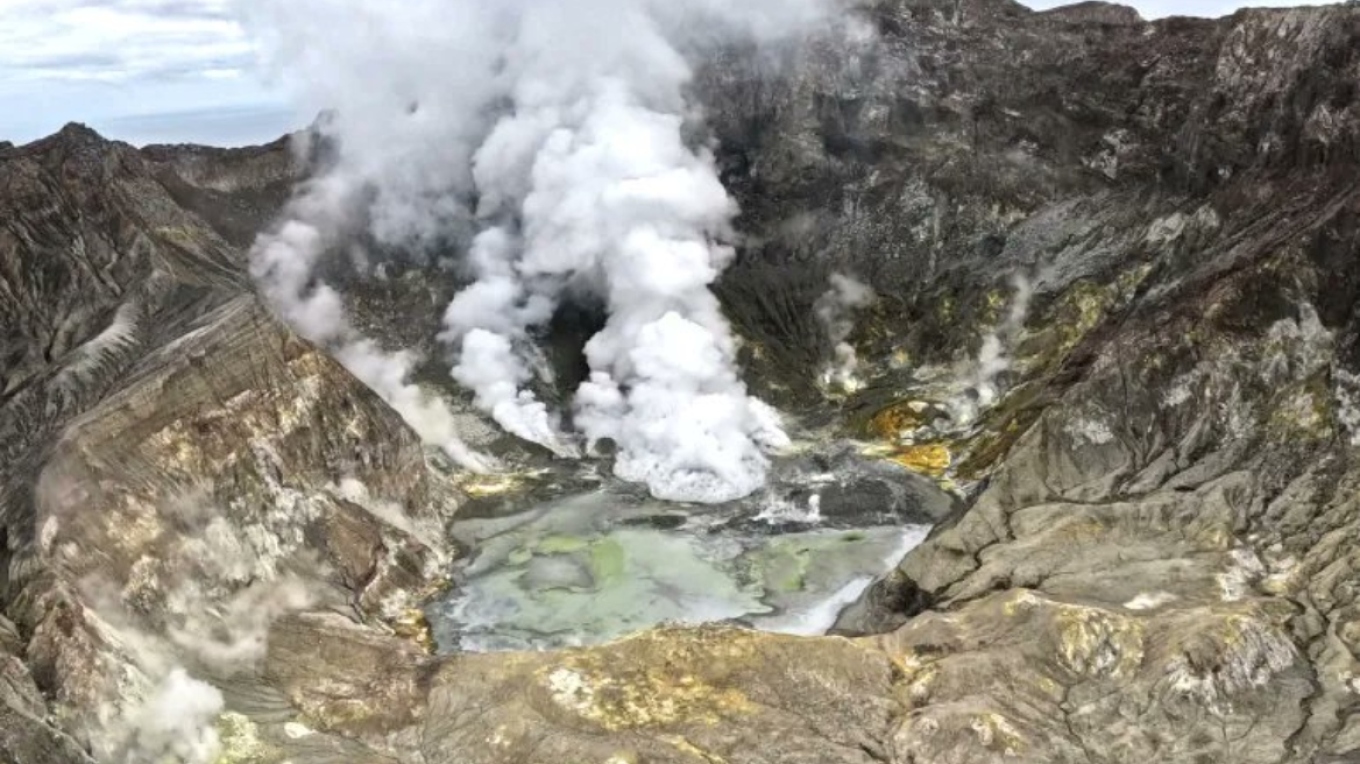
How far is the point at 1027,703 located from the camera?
2078 inches

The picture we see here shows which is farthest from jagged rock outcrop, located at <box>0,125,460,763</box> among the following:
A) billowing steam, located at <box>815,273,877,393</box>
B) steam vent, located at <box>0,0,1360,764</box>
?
billowing steam, located at <box>815,273,877,393</box>

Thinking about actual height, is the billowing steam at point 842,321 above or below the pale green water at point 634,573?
above

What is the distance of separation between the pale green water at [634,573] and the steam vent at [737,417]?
376mm

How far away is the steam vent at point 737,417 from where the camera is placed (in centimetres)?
5353

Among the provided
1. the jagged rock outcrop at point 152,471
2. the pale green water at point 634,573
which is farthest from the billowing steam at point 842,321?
the jagged rock outcrop at point 152,471

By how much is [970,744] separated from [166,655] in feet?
120

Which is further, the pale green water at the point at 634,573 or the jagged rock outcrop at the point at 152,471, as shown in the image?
the pale green water at the point at 634,573

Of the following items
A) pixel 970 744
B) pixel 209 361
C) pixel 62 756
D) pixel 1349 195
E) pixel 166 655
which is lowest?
pixel 970 744

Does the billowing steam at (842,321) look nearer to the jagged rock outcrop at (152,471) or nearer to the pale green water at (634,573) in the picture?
the pale green water at (634,573)

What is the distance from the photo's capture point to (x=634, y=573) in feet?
249

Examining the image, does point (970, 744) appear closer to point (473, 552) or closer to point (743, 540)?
point (743, 540)

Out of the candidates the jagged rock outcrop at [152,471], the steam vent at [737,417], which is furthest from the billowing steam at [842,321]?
the jagged rock outcrop at [152,471]

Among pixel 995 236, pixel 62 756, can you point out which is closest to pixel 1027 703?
pixel 62 756

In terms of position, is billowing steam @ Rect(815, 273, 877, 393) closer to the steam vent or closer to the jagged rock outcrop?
the steam vent
